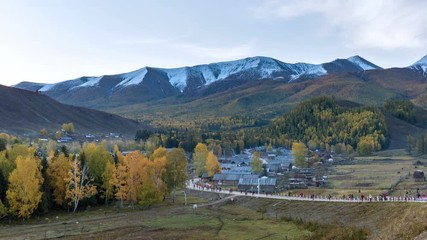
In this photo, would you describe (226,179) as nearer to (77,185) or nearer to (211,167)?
(211,167)

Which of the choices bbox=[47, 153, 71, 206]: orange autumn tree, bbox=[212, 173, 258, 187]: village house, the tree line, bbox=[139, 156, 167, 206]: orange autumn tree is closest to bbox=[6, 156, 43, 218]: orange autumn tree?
the tree line

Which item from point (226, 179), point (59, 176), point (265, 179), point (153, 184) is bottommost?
point (226, 179)

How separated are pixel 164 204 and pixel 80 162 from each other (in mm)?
18886

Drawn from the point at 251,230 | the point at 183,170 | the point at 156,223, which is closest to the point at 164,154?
the point at 183,170

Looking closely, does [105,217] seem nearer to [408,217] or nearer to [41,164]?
[41,164]

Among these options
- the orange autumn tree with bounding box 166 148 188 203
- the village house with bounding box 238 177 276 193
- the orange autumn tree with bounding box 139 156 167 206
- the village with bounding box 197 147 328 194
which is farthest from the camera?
the village with bounding box 197 147 328 194

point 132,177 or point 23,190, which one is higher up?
point 132,177

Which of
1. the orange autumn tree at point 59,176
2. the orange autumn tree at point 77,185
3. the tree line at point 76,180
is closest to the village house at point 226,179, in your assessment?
the tree line at point 76,180

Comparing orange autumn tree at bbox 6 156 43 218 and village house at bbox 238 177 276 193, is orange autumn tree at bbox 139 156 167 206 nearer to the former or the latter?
orange autumn tree at bbox 6 156 43 218

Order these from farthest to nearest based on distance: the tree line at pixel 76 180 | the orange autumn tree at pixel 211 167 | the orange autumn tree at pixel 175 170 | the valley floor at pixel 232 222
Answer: the orange autumn tree at pixel 211 167
the orange autumn tree at pixel 175 170
the tree line at pixel 76 180
the valley floor at pixel 232 222

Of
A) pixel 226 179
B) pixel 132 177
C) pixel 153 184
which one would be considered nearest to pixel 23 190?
pixel 132 177

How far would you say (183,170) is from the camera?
337 feet

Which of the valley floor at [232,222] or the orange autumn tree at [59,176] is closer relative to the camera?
the valley floor at [232,222]

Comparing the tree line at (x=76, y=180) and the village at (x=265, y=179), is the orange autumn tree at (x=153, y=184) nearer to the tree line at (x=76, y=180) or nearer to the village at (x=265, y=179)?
the tree line at (x=76, y=180)
